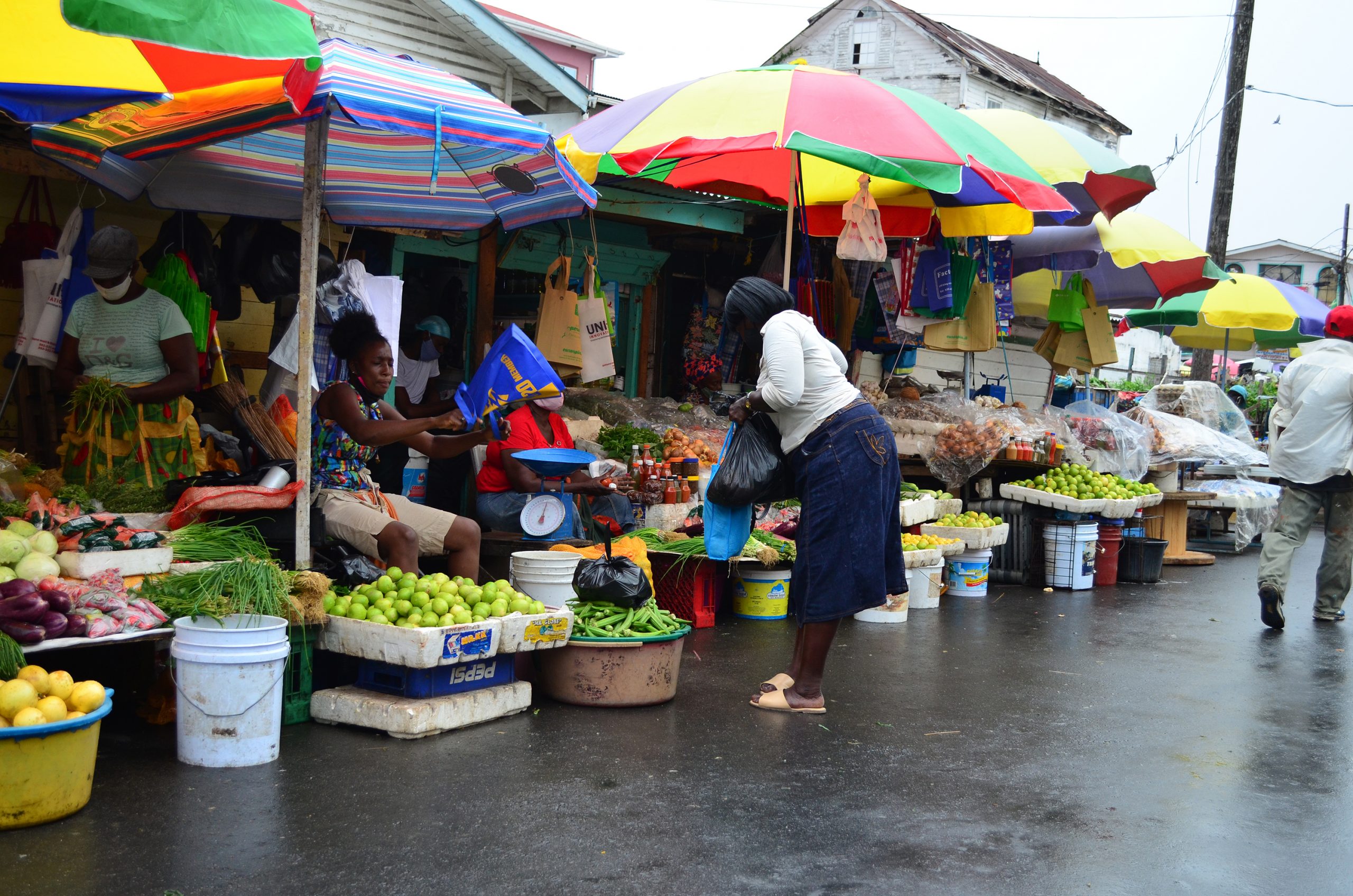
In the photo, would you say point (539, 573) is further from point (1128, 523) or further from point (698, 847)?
point (1128, 523)

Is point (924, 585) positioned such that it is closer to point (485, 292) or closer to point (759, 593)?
point (759, 593)

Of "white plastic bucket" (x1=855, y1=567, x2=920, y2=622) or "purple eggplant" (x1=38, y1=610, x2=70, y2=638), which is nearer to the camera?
"purple eggplant" (x1=38, y1=610, x2=70, y2=638)

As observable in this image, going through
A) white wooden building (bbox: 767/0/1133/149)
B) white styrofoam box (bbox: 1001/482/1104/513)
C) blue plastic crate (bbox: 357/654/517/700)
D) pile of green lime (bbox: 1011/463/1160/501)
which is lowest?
blue plastic crate (bbox: 357/654/517/700)

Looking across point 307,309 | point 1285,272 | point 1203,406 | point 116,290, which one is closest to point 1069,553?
point 1203,406

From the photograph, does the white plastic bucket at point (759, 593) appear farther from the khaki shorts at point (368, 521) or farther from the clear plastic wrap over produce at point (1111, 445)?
the clear plastic wrap over produce at point (1111, 445)

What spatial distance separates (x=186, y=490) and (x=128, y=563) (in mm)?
746

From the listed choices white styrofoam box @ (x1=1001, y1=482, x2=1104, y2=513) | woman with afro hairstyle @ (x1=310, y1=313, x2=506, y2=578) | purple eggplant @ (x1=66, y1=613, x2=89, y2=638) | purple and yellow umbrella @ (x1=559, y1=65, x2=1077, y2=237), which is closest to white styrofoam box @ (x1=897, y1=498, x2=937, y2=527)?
white styrofoam box @ (x1=1001, y1=482, x2=1104, y2=513)

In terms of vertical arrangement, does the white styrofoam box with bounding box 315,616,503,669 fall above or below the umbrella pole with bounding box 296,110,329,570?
below

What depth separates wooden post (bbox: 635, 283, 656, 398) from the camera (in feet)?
37.7

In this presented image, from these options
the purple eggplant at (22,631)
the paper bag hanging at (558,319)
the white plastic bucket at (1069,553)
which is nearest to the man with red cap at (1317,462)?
the white plastic bucket at (1069,553)

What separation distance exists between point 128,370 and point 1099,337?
1129cm

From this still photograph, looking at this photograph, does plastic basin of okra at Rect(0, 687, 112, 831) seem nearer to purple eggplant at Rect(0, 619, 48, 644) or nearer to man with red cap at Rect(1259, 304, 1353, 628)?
purple eggplant at Rect(0, 619, 48, 644)

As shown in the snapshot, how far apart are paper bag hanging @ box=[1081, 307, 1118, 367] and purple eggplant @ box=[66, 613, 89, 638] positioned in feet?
39.9

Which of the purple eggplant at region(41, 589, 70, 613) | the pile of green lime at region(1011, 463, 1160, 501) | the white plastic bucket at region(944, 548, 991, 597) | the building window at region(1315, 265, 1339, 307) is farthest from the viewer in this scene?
the building window at region(1315, 265, 1339, 307)
